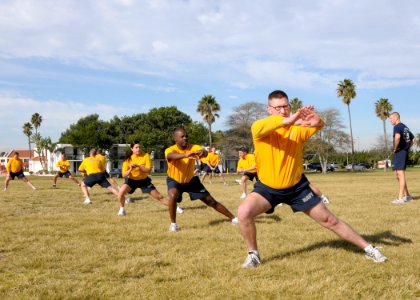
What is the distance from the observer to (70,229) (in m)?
7.78

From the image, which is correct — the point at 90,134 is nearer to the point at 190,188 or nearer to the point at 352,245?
the point at 190,188

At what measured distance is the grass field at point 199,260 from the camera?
409 cm

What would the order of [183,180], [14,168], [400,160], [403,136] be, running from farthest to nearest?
[14,168] < [400,160] < [403,136] < [183,180]

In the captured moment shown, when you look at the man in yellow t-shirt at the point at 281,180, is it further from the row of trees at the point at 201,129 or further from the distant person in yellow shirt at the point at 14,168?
the row of trees at the point at 201,129

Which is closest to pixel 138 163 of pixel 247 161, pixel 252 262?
pixel 252 262

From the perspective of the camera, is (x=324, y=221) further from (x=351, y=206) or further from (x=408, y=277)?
(x=351, y=206)

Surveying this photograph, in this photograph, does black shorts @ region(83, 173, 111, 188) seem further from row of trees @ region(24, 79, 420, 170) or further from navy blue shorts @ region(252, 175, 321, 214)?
row of trees @ region(24, 79, 420, 170)

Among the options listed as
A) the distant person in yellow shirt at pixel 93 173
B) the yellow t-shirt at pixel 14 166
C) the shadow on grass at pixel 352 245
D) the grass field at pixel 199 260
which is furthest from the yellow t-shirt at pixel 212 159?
the shadow on grass at pixel 352 245

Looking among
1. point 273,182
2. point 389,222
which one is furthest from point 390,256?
point 389,222

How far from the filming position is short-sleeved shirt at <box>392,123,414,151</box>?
433 inches

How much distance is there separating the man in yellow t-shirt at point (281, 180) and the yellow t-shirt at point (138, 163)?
5153mm

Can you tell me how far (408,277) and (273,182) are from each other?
1.70 metres

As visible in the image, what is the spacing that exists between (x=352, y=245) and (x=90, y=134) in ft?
207

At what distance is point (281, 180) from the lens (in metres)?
4.86
